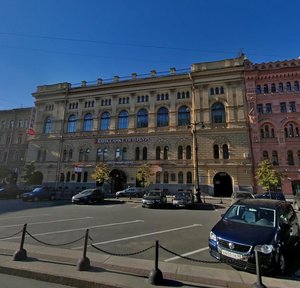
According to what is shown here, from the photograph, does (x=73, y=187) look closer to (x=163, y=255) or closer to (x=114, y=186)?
(x=114, y=186)

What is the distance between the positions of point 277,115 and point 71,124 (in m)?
38.2

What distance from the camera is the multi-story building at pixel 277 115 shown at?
32.3 m

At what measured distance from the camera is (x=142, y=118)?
41156 mm

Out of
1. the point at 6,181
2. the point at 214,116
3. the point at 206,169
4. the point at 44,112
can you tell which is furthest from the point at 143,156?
the point at 6,181

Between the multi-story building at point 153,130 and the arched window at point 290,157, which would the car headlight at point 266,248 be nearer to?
the multi-story building at point 153,130

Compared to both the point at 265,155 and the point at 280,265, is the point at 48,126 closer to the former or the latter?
the point at 265,155

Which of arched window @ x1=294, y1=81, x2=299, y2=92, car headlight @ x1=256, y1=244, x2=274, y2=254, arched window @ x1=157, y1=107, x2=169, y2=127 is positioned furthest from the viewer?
arched window @ x1=157, y1=107, x2=169, y2=127

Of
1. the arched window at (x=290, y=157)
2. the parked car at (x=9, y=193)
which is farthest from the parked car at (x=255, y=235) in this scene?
the parked car at (x=9, y=193)

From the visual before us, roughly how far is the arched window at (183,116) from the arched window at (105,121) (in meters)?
14.2

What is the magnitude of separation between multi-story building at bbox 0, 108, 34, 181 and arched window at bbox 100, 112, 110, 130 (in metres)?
17.5

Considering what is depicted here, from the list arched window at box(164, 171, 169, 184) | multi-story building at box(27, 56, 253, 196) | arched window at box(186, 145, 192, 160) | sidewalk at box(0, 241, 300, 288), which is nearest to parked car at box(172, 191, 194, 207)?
multi-story building at box(27, 56, 253, 196)

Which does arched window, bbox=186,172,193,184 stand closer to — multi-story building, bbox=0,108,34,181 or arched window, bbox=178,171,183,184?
arched window, bbox=178,171,183,184

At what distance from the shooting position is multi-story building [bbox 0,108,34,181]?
4966 cm

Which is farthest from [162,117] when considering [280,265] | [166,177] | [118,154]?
[280,265]
